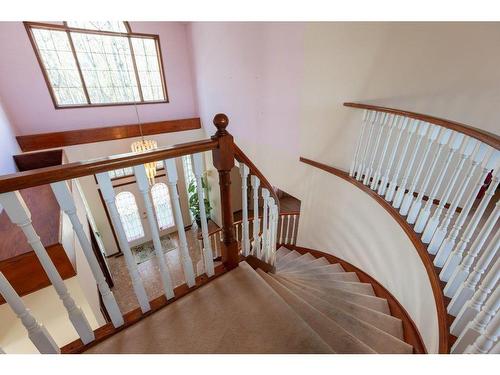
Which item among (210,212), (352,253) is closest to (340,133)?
(352,253)

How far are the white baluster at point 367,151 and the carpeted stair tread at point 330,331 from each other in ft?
5.62

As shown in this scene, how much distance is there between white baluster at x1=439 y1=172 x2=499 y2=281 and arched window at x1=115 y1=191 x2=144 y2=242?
576 cm

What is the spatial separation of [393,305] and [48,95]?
21.4 ft

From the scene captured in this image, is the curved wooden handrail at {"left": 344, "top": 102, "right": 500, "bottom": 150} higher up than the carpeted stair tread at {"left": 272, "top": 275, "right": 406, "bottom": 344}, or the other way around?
the curved wooden handrail at {"left": 344, "top": 102, "right": 500, "bottom": 150}

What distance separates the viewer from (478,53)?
5.77ft

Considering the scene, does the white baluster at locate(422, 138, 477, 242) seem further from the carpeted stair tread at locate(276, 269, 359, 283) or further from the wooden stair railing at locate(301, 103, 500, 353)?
the carpeted stair tread at locate(276, 269, 359, 283)

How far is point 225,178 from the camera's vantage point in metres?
1.35

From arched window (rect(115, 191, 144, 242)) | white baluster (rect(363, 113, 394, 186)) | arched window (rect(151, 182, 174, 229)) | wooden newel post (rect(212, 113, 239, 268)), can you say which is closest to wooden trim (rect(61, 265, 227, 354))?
wooden newel post (rect(212, 113, 239, 268))

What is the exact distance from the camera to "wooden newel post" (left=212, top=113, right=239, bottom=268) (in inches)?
46.8

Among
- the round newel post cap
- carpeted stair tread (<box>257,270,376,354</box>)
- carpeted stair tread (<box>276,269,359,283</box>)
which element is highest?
the round newel post cap

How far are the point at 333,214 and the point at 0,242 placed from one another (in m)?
3.29

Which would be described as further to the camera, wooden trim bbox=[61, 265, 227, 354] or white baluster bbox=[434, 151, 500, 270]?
white baluster bbox=[434, 151, 500, 270]
